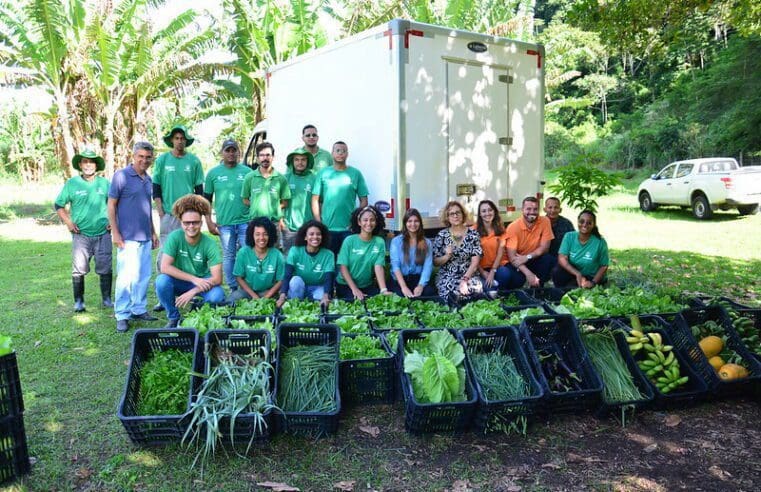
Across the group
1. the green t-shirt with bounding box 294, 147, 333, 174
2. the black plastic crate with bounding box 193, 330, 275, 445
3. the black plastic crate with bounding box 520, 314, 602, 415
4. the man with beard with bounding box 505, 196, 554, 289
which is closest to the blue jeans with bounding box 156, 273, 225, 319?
the black plastic crate with bounding box 193, 330, 275, 445

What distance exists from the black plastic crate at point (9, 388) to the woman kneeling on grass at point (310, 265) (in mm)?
3107

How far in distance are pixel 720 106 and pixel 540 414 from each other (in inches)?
888

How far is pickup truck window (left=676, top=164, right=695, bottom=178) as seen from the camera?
17.6m

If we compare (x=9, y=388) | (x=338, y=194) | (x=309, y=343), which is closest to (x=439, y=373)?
(x=309, y=343)

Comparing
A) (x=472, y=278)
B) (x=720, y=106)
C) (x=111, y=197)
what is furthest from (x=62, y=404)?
(x=720, y=106)

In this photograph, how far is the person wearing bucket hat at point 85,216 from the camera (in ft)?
24.0

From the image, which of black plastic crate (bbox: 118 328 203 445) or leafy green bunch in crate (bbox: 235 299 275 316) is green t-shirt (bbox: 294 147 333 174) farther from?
black plastic crate (bbox: 118 328 203 445)

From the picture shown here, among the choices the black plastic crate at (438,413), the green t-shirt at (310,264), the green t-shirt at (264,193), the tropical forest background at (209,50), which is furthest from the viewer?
the tropical forest background at (209,50)

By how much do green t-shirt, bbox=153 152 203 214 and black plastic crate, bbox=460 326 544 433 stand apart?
4.44 meters

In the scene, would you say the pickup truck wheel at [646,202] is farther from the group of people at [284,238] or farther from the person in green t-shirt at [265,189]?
the person in green t-shirt at [265,189]

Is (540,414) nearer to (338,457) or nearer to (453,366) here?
(453,366)

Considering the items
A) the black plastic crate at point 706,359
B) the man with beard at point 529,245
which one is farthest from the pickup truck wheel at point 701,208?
the black plastic crate at point 706,359

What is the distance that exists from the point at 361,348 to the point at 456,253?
2.78 meters

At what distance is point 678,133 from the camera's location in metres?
29.8
